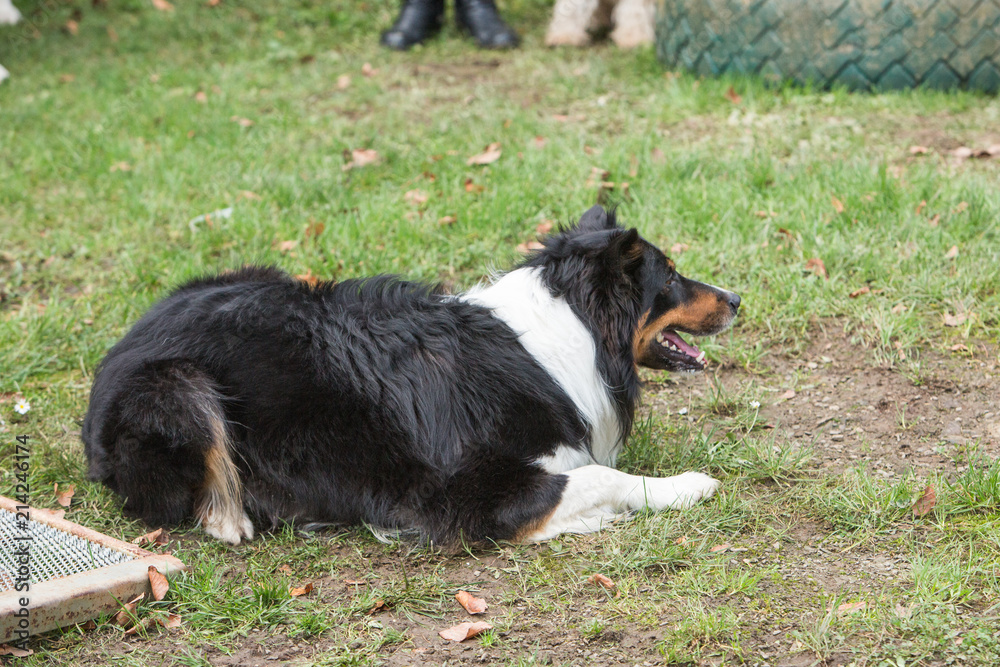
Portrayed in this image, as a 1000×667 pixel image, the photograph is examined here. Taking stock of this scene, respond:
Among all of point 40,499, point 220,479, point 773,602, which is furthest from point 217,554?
point 773,602

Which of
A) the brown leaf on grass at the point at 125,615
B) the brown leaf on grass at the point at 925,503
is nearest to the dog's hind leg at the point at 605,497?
the brown leaf on grass at the point at 925,503

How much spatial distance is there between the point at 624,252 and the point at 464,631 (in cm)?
138

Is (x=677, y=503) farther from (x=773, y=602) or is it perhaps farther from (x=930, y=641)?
(x=930, y=641)

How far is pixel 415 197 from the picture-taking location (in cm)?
573

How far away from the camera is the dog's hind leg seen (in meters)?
3.21

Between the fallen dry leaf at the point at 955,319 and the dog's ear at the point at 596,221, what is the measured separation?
5.99 feet

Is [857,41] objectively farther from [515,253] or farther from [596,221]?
[596,221]

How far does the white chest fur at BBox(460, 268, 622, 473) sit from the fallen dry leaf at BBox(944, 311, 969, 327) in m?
1.89

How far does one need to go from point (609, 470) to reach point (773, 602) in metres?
0.75

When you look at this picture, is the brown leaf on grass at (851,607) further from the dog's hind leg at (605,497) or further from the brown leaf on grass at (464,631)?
the brown leaf on grass at (464,631)

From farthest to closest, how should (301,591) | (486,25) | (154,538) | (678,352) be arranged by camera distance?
(486,25)
(678,352)
(154,538)
(301,591)

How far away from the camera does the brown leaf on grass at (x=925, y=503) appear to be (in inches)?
125

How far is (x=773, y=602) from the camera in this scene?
2.80 metres

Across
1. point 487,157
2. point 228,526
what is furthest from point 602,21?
point 228,526
